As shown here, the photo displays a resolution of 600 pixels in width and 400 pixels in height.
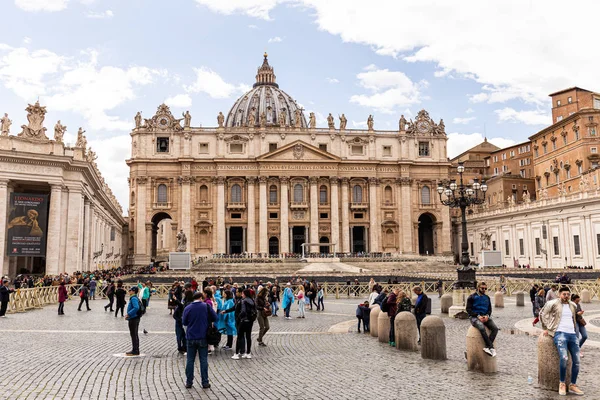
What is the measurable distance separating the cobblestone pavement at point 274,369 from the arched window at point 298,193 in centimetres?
5556

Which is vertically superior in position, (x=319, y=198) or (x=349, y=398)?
(x=319, y=198)

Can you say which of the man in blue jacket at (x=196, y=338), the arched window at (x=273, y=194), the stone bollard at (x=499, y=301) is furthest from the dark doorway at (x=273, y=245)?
the man in blue jacket at (x=196, y=338)

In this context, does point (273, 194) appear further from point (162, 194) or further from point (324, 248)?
point (162, 194)

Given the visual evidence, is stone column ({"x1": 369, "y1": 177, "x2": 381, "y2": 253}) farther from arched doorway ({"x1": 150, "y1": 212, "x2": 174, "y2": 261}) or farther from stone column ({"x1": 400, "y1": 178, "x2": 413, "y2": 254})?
arched doorway ({"x1": 150, "y1": 212, "x2": 174, "y2": 261})

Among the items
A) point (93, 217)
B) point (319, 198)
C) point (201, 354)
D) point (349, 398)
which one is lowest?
point (349, 398)

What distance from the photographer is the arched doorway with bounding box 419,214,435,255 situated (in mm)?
77625

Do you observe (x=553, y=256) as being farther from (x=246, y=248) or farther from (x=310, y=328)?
(x=310, y=328)

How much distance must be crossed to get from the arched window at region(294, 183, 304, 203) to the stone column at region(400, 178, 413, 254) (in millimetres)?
14369

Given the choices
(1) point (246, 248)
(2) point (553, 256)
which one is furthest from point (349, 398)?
(1) point (246, 248)

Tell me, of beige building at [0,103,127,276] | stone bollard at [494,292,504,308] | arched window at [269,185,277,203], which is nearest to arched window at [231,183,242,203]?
arched window at [269,185,277,203]

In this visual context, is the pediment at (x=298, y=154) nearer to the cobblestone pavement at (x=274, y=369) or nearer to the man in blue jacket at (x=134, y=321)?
the cobblestone pavement at (x=274, y=369)

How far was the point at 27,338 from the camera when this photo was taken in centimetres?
1384

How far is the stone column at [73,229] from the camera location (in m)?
34.0

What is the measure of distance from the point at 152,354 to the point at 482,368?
710cm
